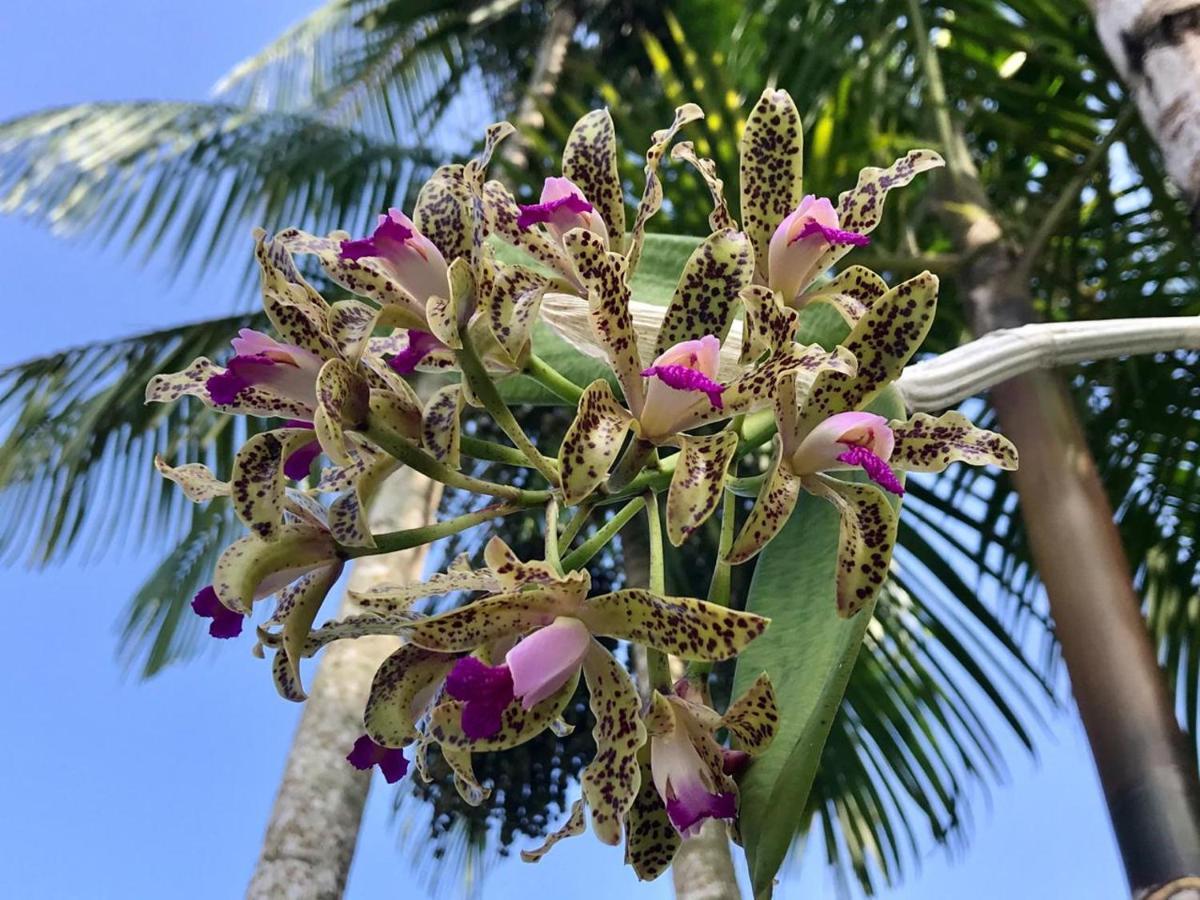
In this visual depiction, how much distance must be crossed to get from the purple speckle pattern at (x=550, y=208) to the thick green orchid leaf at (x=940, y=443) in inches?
9.0

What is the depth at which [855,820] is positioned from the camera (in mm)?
3012

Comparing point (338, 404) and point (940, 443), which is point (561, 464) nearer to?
point (338, 404)

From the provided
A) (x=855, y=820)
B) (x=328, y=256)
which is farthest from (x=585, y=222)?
(x=855, y=820)

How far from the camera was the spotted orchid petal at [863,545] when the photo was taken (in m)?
→ 0.54

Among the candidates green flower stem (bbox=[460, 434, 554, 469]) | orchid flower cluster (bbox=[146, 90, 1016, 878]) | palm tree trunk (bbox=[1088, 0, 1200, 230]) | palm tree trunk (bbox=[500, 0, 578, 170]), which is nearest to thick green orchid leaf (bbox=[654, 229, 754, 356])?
orchid flower cluster (bbox=[146, 90, 1016, 878])

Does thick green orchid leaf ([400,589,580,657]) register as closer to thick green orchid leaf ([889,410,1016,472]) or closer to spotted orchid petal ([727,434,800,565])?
spotted orchid petal ([727,434,800,565])

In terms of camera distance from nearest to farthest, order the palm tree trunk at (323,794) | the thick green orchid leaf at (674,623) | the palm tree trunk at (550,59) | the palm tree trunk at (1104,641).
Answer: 1. the thick green orchid leaf at (674,623)
2. the palm tree trunk at (1104,641)
3. the palm tree trunk at (323,794)
4. the palm tree trunk at (550,59)

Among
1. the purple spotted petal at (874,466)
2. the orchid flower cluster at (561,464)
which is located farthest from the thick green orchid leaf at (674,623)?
the purple spotted petal at (874,466)

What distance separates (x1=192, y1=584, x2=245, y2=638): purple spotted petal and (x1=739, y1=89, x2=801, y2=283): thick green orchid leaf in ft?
1.31

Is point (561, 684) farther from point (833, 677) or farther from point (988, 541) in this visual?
point (988, 541)

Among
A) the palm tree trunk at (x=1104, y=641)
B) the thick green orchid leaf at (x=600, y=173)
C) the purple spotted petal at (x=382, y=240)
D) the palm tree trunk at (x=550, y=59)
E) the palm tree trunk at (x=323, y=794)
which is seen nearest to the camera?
the purple spotted petal at (x=382, y=240)

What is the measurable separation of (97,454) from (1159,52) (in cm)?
300

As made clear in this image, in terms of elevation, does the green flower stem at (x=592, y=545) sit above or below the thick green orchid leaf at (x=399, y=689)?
above

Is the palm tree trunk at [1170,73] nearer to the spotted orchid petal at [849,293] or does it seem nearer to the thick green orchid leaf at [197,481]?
the spotted orchid petal at [849,293]
